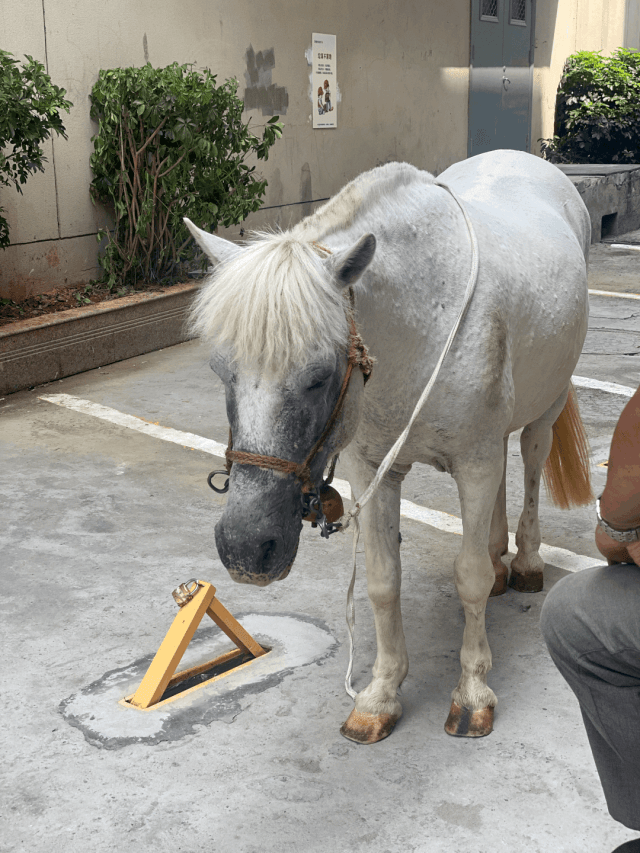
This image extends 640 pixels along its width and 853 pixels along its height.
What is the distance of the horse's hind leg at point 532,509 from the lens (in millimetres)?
3725

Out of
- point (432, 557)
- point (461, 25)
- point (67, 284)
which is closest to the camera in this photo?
point (432, 557)

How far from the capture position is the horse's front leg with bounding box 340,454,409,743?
2908 millimetres

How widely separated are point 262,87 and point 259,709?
26.4 ft

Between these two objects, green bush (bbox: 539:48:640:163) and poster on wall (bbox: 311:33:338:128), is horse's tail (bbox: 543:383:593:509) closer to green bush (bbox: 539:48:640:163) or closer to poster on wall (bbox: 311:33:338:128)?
poster on wall (bbox: 311:33:338:128)

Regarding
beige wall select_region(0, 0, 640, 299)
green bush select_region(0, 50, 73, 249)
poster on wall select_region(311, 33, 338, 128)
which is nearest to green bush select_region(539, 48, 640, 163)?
beige wall select_region(0, 0, 640, 299)

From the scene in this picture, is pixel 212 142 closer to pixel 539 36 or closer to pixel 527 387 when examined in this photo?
pixel 527 387

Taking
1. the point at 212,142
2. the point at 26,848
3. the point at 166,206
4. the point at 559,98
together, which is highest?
the point at 559,98

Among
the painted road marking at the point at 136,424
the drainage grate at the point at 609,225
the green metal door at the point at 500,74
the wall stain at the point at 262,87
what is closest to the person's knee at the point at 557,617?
the painted road marking at the point at 136,424

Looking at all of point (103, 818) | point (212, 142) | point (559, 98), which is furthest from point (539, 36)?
point (103, 818)

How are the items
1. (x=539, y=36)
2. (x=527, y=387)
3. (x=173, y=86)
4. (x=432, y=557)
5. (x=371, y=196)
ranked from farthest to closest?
(x=539, y=36) < (x=173, y=86) < (x=432, y=557) < (x=527, y=387) < (x=371, y=196)

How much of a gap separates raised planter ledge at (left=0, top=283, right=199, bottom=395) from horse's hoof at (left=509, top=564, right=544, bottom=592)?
12.1 ft

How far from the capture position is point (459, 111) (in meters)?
13.5

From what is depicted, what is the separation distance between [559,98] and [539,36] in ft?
3.93

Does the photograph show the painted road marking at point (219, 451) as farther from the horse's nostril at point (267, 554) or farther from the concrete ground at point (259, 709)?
the horse's nostril at point (267, 554)
